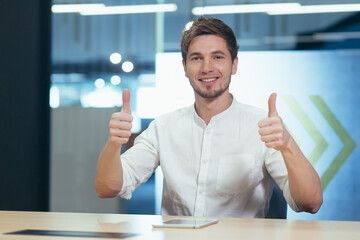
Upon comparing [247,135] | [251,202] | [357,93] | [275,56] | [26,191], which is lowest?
[26,191]

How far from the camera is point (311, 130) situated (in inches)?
131

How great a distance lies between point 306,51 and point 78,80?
5.36 ft

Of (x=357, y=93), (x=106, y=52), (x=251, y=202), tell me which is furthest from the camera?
(x=106, y=52)

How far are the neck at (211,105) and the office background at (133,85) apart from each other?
1.30 metres

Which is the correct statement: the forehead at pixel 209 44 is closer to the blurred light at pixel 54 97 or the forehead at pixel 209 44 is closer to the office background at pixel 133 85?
the office background at pixel 133 85

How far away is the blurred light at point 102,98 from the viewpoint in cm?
361

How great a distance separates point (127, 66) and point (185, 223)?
2.37 meters

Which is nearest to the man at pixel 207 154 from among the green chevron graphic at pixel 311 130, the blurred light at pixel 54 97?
the green chevron graphic at pixel 311 130

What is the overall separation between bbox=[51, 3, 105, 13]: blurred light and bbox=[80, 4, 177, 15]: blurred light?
3cm

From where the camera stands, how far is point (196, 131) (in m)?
2.13

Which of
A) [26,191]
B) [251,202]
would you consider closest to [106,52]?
[26,191]

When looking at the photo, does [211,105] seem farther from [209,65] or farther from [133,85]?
[133,85]

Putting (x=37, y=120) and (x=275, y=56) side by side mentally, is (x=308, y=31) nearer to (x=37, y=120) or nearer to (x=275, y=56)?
(x=275, y=56)

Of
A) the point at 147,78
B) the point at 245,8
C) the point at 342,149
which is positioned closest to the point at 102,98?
the point at 147,78
